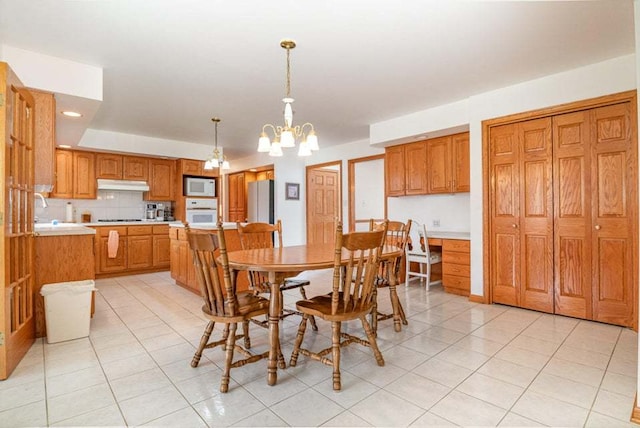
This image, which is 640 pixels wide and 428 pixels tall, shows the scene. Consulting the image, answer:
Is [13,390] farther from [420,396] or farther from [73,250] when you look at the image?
[420,396]

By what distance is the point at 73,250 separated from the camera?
122 inches

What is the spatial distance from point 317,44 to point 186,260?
305 cm

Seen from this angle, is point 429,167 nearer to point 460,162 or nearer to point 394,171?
point 460,162

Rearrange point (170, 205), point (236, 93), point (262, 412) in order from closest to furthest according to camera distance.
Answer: point (262, 412) < point (236, 93) < point (170, 205)

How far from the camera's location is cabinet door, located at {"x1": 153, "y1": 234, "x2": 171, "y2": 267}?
5.62 metres

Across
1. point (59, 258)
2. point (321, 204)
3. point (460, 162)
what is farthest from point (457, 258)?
point (59, 258)

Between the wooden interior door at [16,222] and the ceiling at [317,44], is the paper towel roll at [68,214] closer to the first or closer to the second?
the ceiling at [317,44]

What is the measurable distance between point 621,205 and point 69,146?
6.80 metres

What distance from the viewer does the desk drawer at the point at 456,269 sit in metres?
3.99

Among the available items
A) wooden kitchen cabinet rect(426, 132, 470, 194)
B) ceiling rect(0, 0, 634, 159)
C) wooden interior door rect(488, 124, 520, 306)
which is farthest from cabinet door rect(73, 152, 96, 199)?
wooden interior door rect(488, 124, 520, 306)

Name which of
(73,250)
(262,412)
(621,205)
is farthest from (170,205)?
(621,205)

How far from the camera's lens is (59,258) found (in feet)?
9.96

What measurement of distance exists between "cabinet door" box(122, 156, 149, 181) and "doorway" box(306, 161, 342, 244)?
300 cm

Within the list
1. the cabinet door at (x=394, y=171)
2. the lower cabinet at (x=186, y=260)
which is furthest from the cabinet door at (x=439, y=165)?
the lower cabinet at (x=186, y=260)
